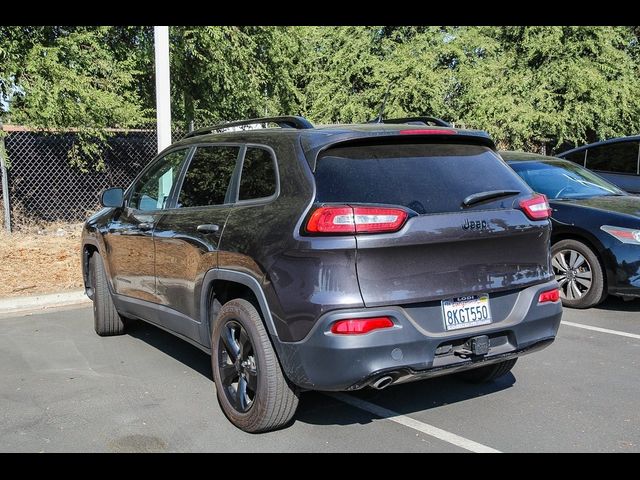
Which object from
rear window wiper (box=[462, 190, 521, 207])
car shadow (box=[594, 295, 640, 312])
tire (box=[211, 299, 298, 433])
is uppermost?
rear window wiper (box=[462, 190, 521, 207])

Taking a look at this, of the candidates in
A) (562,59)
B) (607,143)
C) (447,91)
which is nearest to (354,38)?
(447,91)

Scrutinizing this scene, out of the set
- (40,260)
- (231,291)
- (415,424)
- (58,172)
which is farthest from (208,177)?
(58,172)

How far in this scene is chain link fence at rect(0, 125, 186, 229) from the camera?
1078 cm

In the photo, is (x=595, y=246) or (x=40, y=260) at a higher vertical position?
(x=595, y=246)

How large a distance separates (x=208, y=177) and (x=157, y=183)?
0.94 meters

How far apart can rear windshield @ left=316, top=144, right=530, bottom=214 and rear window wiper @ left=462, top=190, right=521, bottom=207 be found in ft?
0.09

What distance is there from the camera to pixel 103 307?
6090 mm

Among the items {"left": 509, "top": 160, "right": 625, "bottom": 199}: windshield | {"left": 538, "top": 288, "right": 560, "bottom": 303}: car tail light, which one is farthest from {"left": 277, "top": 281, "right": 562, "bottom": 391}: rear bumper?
{"left": 509, "top": 160, "right": 625, "bottom": 199}: windshield

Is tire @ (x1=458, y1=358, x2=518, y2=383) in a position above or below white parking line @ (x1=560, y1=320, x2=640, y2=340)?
above

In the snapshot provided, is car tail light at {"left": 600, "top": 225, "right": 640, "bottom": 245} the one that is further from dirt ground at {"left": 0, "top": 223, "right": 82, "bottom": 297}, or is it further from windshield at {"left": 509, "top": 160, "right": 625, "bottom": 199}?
dirt ground at {"left": 0, "top": 223, "right": 82, "bottom": 297}

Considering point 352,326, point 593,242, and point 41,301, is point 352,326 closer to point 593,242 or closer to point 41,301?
point 593,242

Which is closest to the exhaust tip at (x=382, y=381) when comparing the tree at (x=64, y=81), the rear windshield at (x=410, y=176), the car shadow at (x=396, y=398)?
the car shadow at (x=396, y=398)

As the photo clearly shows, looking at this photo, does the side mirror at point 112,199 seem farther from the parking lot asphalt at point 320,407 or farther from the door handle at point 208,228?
the door handle at point 208,228

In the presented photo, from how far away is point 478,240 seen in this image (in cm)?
375
